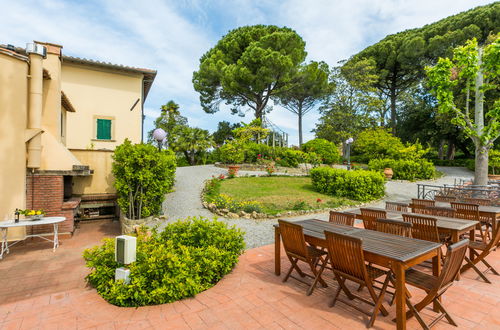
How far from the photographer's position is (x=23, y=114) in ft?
21.7

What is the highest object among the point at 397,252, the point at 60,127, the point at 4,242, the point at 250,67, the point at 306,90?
the point at 250,67

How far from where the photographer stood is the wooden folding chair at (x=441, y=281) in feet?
8.26

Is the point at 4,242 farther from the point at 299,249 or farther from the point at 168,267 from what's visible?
the point at 299,249

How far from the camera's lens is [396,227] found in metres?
4.09

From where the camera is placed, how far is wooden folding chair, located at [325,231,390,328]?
2773 mm

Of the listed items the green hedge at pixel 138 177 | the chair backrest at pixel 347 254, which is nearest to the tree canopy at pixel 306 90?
the green hedge at pixel 138 177

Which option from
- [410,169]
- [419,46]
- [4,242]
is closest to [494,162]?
[410,169]

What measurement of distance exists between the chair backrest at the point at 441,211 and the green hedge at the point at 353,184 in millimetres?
5553

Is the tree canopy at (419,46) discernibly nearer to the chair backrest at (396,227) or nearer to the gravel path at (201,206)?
the gravel path at (201,206)

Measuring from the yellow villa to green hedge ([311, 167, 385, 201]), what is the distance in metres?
8.97

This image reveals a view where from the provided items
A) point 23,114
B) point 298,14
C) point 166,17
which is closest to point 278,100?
point 298,14

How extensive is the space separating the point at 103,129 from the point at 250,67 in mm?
16024

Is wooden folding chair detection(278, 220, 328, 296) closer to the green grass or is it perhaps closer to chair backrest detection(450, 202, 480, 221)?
chair backrest detection(450, 202, 480, 221)

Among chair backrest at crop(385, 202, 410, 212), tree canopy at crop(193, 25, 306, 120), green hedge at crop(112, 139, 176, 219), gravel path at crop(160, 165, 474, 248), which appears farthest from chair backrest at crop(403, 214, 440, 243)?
tree canopy at crop(193, 25, 306, 120)
